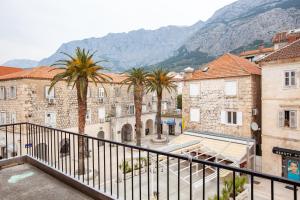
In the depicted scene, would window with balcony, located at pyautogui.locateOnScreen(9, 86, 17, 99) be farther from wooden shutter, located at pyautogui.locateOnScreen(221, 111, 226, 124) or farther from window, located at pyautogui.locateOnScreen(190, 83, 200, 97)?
wooden shutter, located at pyautogui.locateOnScreen(221, 111, 226, 124)

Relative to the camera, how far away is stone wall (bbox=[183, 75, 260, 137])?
17172mm

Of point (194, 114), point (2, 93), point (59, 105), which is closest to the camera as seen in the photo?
point (194, 114)

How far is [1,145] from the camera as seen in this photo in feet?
69.8

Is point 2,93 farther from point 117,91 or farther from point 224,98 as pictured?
point 224,98

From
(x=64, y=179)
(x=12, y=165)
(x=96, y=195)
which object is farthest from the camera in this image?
(x=12, y=165)

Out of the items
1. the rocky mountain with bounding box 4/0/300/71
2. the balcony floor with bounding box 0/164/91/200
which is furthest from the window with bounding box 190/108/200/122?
the rocky mountain with bounding box 4/0/300/71

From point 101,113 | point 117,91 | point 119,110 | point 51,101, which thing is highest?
point 117,91

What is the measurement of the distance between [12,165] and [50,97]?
18296mm

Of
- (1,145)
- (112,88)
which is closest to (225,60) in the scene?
(112,88)

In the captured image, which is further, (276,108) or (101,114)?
(101,114)

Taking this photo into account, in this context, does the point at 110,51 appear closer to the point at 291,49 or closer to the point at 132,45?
the point at 132,45

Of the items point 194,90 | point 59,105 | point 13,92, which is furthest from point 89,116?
point 194,90

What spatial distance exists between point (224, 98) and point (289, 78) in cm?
573

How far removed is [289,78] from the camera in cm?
1387
